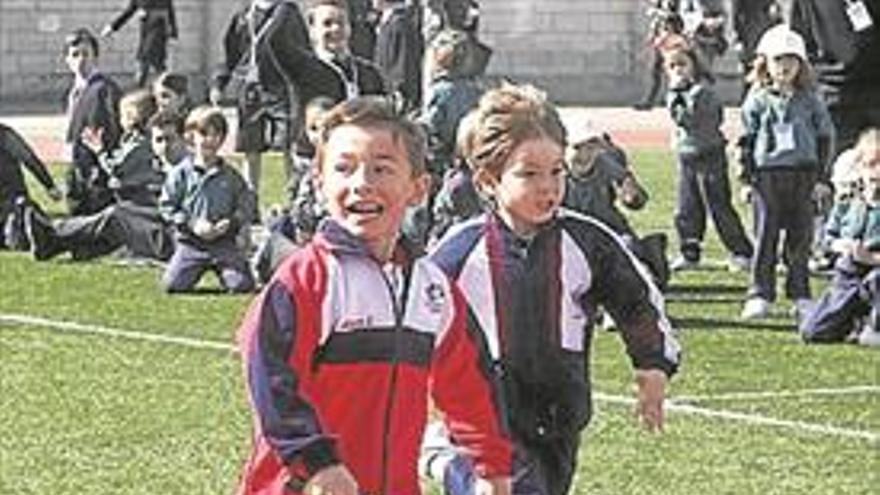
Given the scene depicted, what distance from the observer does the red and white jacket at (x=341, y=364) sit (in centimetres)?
606

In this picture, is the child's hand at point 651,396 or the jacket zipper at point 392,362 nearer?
the jacket zipper at point 392,362

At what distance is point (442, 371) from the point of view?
6.56 meters

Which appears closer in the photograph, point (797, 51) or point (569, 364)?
point (569, 364)

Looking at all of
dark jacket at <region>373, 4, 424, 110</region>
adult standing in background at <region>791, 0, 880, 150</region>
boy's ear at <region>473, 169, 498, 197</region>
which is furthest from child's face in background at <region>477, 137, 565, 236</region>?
dark jacket at <region>373, 4, 424, 110</region>

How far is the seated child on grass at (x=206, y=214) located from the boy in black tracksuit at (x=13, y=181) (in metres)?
2.48

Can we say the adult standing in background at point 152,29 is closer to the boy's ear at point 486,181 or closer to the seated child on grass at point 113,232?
the seated child on grass at point 113,232

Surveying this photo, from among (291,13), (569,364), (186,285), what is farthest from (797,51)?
(569,364)

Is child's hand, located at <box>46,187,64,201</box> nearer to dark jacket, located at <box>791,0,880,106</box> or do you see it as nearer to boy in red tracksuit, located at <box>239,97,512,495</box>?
dark jacket, located at <box>791,0,880,106</box>

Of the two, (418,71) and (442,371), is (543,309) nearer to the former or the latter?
(442,371)

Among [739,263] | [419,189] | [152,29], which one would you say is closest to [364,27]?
[739,263]

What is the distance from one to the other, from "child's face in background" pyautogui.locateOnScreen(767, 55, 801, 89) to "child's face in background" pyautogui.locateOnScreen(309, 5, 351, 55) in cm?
372

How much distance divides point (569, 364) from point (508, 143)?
2.07 feet

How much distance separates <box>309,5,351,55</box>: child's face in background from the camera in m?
18.3

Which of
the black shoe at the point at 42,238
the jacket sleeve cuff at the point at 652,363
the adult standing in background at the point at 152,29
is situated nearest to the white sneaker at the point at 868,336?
the black shoe at the point at 42,238
